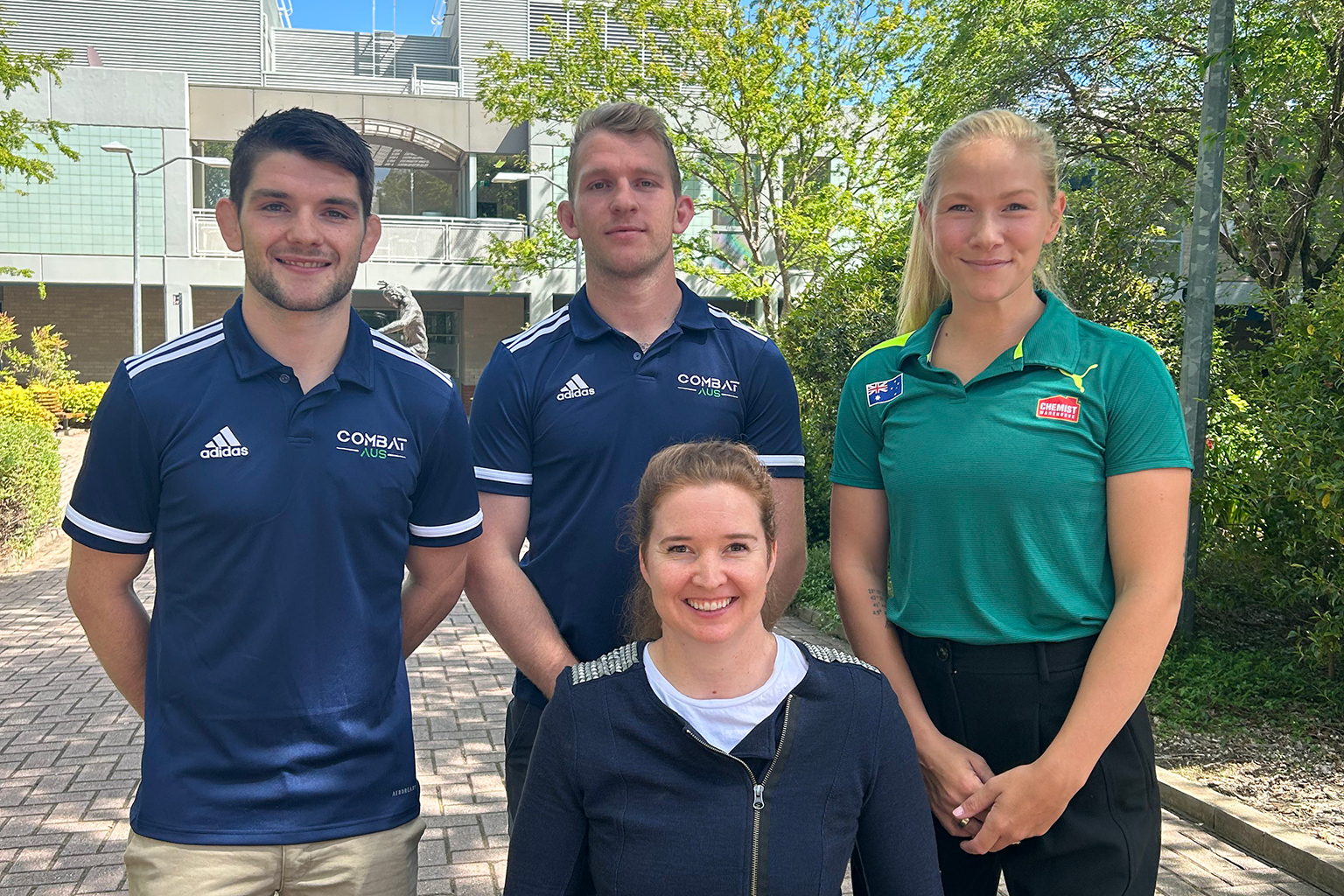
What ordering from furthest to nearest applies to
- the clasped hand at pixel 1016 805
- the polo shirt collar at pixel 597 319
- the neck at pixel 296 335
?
1. the polo shirt collar at pixel 597 319
2. the neck at pixel 296 335
3. the clasped hand at pixel 1016 805

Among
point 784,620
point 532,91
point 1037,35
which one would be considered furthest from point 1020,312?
point 532,91

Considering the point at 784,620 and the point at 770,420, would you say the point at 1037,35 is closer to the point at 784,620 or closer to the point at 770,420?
the point at 784,620

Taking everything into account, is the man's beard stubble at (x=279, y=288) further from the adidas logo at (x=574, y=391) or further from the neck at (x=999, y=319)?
the neck at (x=999, y=319)

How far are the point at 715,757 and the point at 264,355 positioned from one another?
1279 mm

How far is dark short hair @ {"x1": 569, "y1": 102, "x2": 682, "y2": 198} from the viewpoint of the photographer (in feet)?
9.14

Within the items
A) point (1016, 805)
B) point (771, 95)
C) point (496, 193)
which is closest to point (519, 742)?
point (1016, 805)

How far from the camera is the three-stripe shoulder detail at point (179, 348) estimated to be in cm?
240

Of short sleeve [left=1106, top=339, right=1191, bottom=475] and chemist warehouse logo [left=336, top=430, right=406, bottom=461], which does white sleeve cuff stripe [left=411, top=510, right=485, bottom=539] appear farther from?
short sleeve [left=1106, top=339, right=1191, bottom=475]

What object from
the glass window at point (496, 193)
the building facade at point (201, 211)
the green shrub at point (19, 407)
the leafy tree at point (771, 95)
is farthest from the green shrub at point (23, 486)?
the glass window at point (496, 193)

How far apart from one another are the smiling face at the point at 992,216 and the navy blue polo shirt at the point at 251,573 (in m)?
1.28

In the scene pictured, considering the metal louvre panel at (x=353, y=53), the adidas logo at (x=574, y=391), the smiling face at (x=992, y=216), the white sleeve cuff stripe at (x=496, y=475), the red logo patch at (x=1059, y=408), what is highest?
the metal louvre panel at (x=353, y=53)

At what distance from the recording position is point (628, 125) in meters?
2.79

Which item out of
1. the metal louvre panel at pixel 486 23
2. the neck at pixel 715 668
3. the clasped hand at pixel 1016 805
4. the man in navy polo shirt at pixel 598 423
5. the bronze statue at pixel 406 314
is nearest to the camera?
the neck at pixel 715 668

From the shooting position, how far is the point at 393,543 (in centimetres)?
248
